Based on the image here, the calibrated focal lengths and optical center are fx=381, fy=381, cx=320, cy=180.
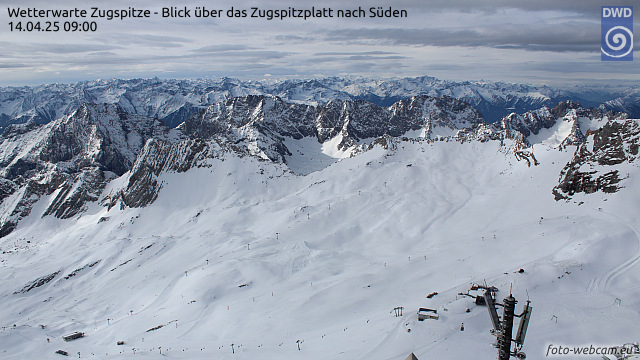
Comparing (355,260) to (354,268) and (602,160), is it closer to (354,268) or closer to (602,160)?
(354,268)

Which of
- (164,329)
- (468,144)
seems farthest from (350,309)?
(468,144)

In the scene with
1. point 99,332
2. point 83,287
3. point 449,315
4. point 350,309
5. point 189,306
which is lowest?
point 83,287

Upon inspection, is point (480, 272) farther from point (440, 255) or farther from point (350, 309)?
point (350, 309)

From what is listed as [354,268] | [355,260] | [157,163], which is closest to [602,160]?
[355,260]

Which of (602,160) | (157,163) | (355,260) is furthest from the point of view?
(157,163)

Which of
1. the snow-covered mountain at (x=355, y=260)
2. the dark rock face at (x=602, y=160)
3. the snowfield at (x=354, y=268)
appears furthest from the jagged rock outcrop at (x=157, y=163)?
the dark rock face at (x=602, y=160)

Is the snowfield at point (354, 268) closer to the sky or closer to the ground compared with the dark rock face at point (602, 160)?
closer to the ground

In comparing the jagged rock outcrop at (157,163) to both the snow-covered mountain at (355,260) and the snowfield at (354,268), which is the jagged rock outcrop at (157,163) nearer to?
the snow-covered mountain at (355,260)
